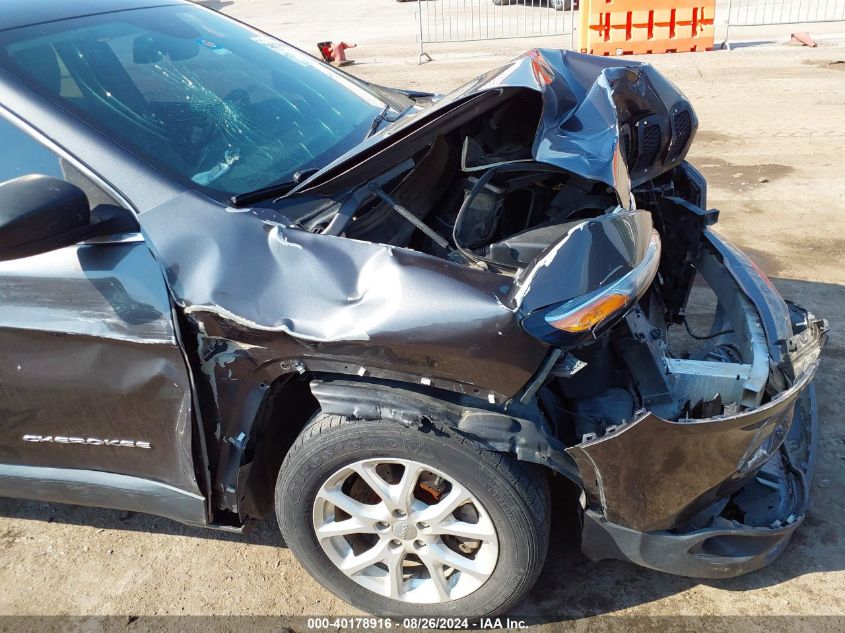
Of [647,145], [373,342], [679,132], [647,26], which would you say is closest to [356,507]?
[373,342]

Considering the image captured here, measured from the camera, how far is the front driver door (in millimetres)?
2049

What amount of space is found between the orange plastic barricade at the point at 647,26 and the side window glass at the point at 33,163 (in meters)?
9.89

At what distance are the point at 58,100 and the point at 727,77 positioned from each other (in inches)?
341

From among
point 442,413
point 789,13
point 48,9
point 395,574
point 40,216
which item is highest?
point 48,9

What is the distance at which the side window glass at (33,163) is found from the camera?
6.85ft

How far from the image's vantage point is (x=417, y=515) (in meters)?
2.18

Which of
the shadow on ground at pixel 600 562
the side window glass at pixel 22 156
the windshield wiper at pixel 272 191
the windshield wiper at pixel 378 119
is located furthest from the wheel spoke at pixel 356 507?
the windshield wiper at pixel 378 119

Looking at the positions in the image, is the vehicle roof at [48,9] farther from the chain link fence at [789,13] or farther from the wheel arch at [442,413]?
the chain link fence at [789,13]

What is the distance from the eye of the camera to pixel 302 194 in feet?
7.68

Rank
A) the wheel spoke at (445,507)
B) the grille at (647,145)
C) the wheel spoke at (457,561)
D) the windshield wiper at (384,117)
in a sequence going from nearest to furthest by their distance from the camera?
the wheel spoke at (445,507), the wheel spoke at (457,561), the grille at (647,145), the windshield wiper at (384,117)

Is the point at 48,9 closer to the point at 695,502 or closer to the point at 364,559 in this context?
the point at 364,559

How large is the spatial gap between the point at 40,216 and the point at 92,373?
52 centimetres

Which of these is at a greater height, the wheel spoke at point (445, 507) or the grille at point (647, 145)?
the grille at point (647, 145)

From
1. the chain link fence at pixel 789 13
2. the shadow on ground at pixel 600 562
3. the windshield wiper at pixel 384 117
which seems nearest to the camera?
the shadow on ground at pixel 600 562
